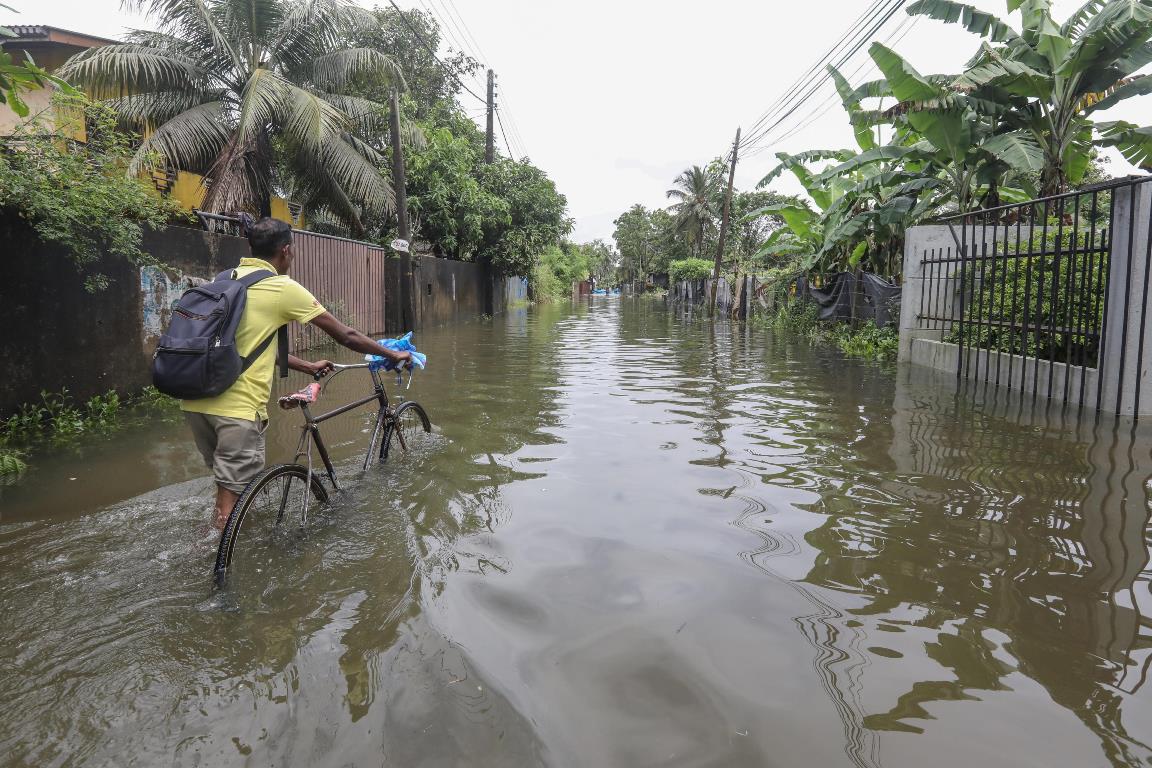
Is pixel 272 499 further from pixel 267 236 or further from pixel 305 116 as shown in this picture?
pixel 305 116

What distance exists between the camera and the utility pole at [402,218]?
52.8ft

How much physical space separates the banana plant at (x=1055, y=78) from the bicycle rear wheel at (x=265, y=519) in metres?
10.4

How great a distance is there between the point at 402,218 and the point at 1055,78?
41.4ft

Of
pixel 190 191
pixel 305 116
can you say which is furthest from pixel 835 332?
pixel 190 191

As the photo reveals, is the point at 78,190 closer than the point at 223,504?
No

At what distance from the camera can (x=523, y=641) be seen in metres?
2.89

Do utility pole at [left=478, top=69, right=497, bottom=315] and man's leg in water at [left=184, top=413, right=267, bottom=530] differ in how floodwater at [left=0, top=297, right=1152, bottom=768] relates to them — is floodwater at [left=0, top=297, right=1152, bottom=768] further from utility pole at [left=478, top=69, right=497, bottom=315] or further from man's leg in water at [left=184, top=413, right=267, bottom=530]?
utility pole at [left=478, top=69, right=497, bottom=315]

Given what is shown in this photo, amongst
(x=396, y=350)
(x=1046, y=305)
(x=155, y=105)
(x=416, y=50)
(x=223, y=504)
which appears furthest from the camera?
(x=416, y=50)

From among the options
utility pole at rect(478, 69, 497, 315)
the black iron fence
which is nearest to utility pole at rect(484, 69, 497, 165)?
utility pole at rect(478, 69, 497, 315)

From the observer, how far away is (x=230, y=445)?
136 inches

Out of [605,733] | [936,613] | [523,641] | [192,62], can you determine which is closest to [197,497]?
[523,641]

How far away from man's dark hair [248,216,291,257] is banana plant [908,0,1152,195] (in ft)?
33.0

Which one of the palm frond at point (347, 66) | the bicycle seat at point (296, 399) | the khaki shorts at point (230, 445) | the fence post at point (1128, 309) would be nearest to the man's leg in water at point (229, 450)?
the khaki shorts at point (230, 445)

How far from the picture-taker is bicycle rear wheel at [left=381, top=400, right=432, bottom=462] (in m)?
5.29
